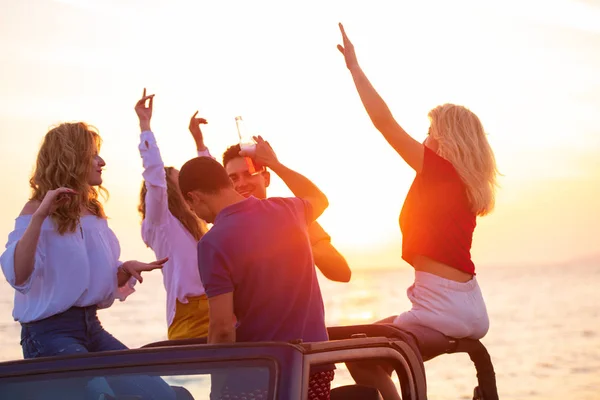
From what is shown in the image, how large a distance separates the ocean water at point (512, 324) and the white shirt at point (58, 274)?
4.87ft

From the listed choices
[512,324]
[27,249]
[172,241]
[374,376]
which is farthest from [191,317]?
[512,324]

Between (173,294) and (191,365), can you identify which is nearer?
(191,365)

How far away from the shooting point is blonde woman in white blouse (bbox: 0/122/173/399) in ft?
18.1

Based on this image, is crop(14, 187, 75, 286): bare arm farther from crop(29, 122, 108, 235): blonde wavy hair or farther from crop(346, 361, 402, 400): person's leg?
crop(346, 361, 402, 400): person's leg

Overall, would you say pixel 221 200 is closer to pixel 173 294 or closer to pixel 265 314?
pixel 265 314

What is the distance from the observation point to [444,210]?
5.45 m

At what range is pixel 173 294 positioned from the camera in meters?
6.39

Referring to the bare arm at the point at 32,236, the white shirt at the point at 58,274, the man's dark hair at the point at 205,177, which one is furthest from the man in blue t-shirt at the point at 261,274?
the white shirt at the point at 58,274

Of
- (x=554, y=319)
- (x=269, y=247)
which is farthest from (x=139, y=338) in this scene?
(x=269, y=247)

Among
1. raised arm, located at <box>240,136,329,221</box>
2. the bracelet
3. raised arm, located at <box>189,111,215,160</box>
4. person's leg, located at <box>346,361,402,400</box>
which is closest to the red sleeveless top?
raised arm, located at <box>240,136,329,221</box>

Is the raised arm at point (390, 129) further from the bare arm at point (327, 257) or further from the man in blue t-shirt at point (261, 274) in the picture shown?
the man in blue t-shirt at point (261, 274)

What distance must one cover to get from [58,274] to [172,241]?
1006mm

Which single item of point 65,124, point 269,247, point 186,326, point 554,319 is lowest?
point 554,319

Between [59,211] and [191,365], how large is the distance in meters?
2.51
